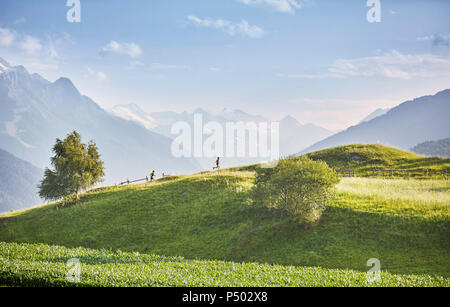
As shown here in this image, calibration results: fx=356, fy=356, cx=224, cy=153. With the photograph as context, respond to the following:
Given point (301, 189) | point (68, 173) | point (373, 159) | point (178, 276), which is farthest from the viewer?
point (373, 159)

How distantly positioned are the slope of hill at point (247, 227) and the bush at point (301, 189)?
66.0 inches

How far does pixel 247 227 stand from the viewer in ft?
138

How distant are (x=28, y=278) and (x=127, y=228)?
2892 cm

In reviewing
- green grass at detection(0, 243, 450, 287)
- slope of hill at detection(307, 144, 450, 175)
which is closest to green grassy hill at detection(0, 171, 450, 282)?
green grass at detection(0, 243, 450, 287)

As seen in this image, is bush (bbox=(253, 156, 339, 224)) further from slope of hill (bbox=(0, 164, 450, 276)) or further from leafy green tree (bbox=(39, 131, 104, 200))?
leafy green tree (bbox=(39, 131, 104, 200))

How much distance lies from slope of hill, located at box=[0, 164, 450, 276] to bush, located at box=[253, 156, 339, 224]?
1.68 meters

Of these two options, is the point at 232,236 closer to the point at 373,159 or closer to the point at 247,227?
the point at 247,227

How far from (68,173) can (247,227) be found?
41.7 m

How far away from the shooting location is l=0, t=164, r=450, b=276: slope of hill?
3266 centimetres

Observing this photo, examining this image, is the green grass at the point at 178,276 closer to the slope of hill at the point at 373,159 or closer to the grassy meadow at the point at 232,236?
the grassy meadow at the point at 232,236

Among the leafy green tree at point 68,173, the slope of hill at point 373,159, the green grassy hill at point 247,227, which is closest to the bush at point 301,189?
the green grassy hill at point 247,227

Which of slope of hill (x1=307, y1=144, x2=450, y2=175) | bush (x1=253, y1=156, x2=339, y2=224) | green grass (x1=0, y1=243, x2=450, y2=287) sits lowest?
green grass (x1=0, y1=243, x2=450, y2=287)

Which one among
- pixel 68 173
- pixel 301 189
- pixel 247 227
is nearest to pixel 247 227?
pixel 247 227

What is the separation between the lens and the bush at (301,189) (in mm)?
39219
